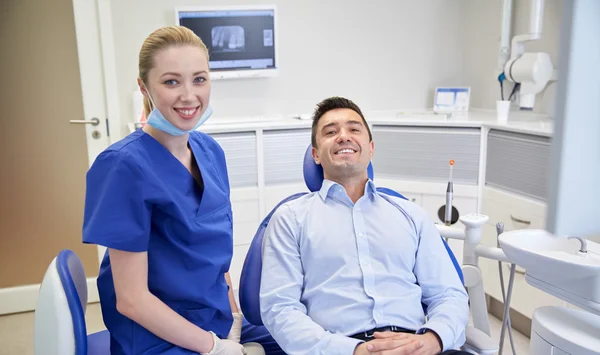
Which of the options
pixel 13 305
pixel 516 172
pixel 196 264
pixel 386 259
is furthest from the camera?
pixel 13 305

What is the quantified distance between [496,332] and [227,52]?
2142mm

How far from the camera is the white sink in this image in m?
1.34

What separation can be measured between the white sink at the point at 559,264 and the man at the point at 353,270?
0.69 ft

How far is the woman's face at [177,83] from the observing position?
128 cm

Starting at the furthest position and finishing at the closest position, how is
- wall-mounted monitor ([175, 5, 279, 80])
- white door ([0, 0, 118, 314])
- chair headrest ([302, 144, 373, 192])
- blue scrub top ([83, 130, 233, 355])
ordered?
wall-mounted monitor ([175, 5, 279, 80]) < white door ([0, 0, 118, 314]) < chair headrest ([302, 144, 373, 192]) < blue scrub top ([83, 130, 233, 355])

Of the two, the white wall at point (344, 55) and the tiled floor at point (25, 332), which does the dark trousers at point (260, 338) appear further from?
the white wall at point (344, 55)

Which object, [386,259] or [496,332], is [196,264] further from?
[496,332]

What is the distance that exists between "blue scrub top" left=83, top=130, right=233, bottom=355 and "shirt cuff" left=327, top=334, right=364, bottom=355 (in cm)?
31

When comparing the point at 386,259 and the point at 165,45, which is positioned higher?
the point at 165,45

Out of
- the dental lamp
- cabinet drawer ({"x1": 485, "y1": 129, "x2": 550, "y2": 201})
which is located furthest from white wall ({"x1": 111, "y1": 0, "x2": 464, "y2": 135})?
cabinet drawer ({"x1": 485, "y1": 129, "x2": 550, "y2": 201})

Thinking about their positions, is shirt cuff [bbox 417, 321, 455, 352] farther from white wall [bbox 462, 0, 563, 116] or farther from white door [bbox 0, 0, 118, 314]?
white door [bbox 0, 0, 118, 314]

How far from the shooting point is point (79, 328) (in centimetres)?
122

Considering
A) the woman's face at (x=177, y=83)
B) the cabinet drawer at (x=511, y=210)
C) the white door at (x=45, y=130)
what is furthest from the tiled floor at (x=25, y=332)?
the woman's face at (x=177, y=83)

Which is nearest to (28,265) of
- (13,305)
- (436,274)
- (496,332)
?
(13,305)
